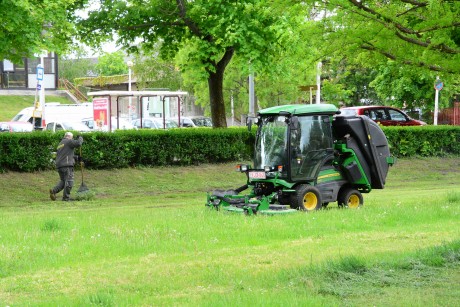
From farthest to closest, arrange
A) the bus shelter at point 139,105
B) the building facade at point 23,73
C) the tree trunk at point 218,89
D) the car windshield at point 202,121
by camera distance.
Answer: the building facade at point 23,73 → the car windshield at point 202,121 → the bus shelter at point 139,105 → the tree trunk at point 218,89

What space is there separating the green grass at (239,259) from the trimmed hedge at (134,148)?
1061 cm

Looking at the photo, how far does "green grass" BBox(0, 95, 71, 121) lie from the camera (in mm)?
61531

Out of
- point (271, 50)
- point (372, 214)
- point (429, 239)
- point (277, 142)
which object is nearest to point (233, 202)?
point (277, 142)

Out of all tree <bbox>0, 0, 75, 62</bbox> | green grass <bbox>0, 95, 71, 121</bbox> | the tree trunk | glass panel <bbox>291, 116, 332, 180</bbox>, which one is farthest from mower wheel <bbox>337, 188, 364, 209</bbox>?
green grass <bbox>0, 95, 71, 121</bbox>

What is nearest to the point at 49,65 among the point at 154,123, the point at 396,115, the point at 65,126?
the point at 154,123

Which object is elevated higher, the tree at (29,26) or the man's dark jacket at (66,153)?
the tree at (29,26)

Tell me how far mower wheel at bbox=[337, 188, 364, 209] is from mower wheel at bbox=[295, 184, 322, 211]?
0.94 metres

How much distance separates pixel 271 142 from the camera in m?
18.6

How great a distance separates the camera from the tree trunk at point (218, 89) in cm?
3116

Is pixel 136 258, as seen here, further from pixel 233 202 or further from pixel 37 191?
pixel 37 191

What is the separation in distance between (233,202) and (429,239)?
5826 millimetres

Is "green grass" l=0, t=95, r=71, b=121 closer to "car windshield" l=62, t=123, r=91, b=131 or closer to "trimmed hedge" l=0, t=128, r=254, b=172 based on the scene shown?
"car windshield" l=62, t=123, r=91, b=131

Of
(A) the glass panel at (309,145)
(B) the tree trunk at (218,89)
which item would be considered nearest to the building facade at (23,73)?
(B) the tree trunk at (218,89)

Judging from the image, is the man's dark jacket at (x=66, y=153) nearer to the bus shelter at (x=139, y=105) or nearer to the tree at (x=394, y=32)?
the bus shelter at (x=139, y=105)
